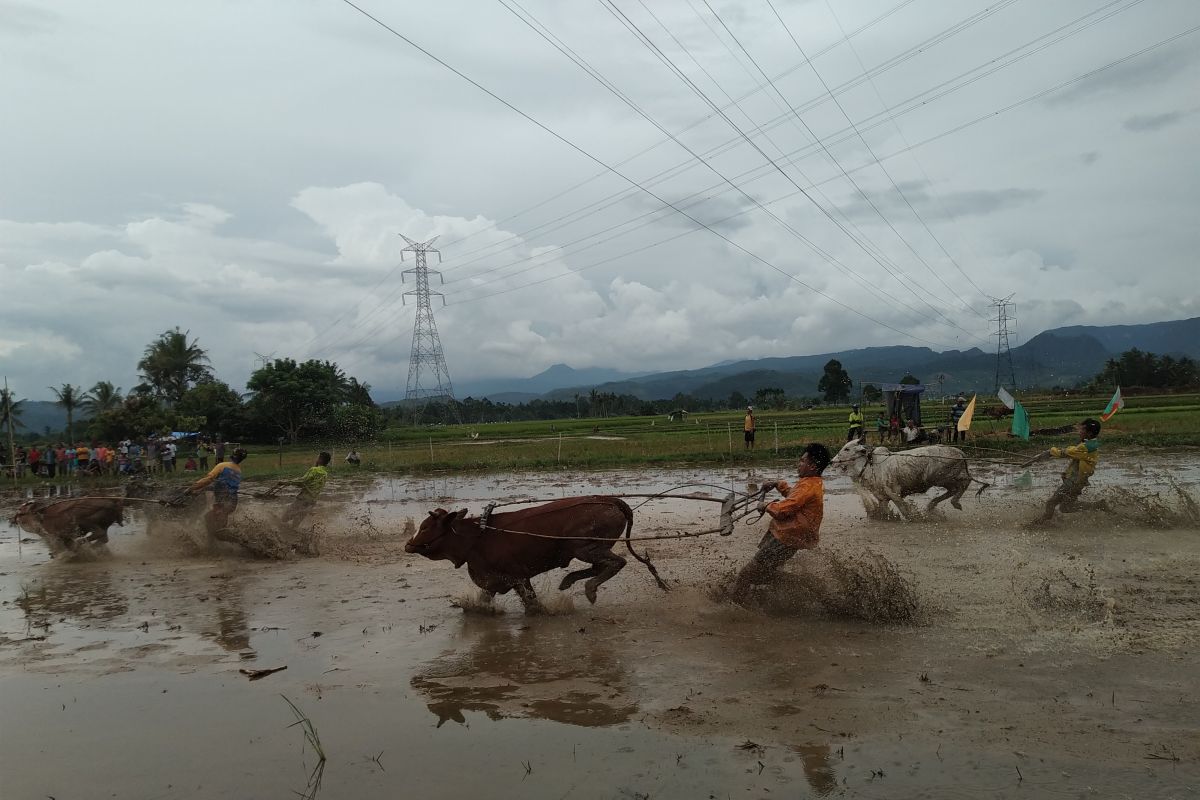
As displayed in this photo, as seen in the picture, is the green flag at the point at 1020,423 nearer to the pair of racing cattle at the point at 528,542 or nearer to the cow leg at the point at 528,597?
the pair of racing cattle at the point at 528,542

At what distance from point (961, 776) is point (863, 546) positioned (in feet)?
21.8

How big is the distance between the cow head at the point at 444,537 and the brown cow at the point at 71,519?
6802 mm

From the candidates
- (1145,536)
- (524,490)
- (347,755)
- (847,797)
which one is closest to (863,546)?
(1145,536)

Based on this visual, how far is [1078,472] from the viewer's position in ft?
36.6

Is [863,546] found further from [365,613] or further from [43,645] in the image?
[43,645]

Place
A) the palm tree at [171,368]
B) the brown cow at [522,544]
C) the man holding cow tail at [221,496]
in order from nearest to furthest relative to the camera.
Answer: the brown cow at [522,544] < the man holding cow tail at [221,496] < the palm tree at [171,368]

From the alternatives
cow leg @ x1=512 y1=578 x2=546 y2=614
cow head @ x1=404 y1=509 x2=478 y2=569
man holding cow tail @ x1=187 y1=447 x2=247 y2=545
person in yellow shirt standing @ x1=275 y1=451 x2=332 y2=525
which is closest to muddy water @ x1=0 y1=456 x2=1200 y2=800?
cow leg @ x1=512 y1=578 x2=546 y2=614

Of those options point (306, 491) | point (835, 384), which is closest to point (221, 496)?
point (306, 491)

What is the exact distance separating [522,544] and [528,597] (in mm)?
565

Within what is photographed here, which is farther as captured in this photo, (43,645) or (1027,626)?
(43,645)

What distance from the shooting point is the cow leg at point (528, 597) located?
810 cm

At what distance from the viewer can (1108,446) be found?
75.4ft

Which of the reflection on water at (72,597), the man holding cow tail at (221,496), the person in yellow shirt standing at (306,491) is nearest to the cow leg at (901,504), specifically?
the person in yellow shirt standing at (306,491)

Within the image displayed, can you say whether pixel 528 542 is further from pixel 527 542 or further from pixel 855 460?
pixel 855 460
